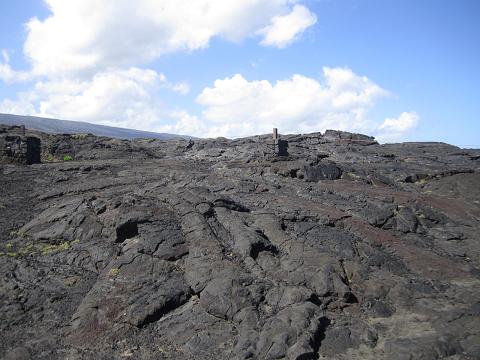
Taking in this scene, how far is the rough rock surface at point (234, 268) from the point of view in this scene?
31.1 ft

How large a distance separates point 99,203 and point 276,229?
7.55 metres

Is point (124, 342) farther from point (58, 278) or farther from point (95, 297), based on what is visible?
point (58, 278)

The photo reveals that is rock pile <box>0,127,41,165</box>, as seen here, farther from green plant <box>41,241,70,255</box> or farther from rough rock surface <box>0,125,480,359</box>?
green plant <box>41,241,70,255</box>

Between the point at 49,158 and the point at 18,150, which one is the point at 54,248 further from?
the point at 49,158

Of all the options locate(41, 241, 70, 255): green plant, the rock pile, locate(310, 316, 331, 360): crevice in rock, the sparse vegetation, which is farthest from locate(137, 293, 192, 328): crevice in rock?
the sparse vegetation

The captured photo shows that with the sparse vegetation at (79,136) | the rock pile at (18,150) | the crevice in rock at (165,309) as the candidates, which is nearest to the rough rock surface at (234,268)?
the crevice in rock at (165,309)

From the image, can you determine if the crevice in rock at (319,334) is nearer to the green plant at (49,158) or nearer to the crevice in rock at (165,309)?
the crevice in rock at (165,309)

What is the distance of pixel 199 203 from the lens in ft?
51.8

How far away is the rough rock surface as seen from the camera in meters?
9.47

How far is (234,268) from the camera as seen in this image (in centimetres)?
1177

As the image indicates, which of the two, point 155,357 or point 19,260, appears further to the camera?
point 19,260

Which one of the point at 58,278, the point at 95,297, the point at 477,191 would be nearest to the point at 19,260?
the point at 58,278

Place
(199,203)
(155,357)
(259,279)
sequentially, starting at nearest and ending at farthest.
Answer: (155,357)
(259,279)
(199,203)

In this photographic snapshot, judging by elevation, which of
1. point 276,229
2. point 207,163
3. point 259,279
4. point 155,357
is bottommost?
point 155,357
